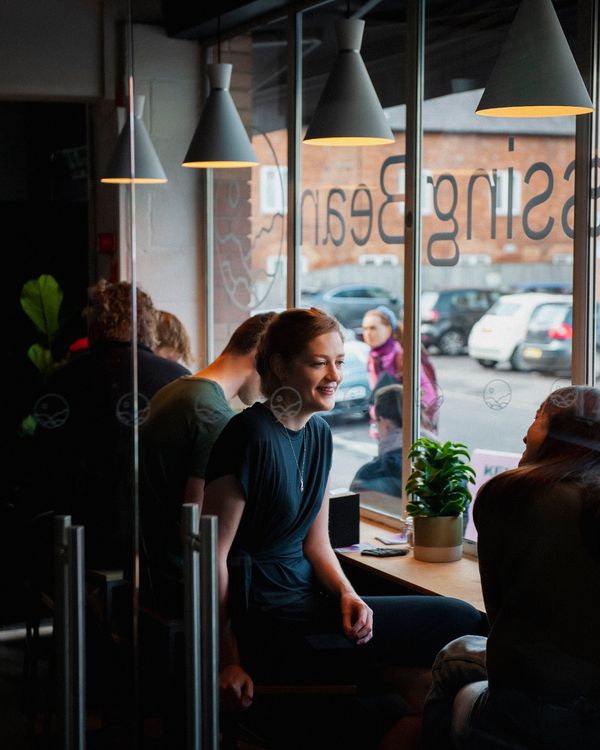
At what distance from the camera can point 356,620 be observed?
2.35 meters

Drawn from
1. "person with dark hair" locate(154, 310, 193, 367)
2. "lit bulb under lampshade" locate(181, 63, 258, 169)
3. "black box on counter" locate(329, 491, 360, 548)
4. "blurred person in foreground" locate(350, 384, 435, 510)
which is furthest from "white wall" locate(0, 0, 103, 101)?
"blurred person in foreground" locate(350, 384, 435, 510)

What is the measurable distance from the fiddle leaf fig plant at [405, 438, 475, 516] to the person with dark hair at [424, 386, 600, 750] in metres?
0.61

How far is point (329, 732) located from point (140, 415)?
32.6 inches

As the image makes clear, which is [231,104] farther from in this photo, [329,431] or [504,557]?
[504,557]

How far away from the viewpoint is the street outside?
8.02ft

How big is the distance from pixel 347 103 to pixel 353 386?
28.6 inches

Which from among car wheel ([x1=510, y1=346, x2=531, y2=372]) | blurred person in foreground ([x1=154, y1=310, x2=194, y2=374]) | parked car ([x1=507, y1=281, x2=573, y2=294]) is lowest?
car wheel ([x1=510, y1=346, x2=531, y2=372])

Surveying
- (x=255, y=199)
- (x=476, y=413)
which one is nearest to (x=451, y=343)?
(x=476, y=413)

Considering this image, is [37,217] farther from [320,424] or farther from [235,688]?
[235,688]

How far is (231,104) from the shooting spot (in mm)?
2316

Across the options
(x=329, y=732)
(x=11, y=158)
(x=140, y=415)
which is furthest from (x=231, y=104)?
(x=329, y=732)

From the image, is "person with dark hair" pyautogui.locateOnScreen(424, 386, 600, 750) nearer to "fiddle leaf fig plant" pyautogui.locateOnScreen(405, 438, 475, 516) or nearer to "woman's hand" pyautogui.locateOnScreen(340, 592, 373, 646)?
"woman's hand" pyautogui.locateOnScreen(340, 592, 373, 646)

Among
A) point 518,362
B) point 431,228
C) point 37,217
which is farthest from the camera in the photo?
point 431,228

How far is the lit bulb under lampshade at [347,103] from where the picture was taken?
268 cm
